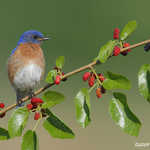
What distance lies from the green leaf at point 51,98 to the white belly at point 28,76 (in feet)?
7.74

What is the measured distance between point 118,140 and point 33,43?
384 centimetres

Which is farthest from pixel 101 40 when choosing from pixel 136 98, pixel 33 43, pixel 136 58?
pixel 33 43

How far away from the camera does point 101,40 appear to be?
15742 mm

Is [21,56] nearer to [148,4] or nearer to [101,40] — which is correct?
[101,40]

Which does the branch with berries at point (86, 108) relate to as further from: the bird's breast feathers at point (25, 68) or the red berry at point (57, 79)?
the bird's breast feathers at point (25, 68)

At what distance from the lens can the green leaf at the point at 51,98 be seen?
2581 mm

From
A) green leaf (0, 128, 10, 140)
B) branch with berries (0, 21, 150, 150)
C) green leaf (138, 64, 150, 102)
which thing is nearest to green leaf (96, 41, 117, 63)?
branch with berries (0, 21, 150, 150)

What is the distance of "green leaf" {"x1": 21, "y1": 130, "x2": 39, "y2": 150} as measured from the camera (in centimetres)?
256

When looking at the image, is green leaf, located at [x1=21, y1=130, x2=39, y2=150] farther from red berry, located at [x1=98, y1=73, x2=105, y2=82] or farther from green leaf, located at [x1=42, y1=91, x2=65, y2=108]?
red berry, located at [x1=98, y1=73, x2=105, y2=82]

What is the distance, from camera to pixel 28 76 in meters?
5.00

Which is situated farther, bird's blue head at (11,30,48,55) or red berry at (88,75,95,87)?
bird's blue head at (11,30,48,55)

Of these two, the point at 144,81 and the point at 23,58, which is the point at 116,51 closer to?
the point at 144,81

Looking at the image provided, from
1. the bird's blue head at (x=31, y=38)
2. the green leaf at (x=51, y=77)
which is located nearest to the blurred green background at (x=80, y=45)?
the bird's blue head at (x=31, y=38)

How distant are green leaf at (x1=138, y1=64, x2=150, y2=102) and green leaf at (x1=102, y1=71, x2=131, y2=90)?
0.07 meters
